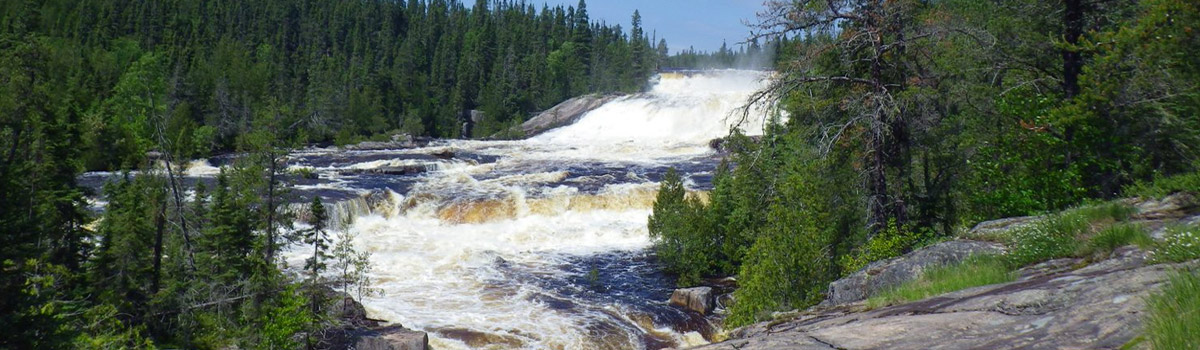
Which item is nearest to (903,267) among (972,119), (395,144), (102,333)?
(972,119)

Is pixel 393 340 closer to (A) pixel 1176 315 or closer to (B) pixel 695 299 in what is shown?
(B) pixel 695 299

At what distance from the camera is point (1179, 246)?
4.25 m

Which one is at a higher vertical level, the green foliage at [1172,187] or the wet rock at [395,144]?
the green foliage at [1172,187]

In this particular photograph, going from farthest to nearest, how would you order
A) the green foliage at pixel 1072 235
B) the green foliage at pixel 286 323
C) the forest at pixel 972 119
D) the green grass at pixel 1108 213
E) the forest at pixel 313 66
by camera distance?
the forest at pixel 313 66
the green foliage at pixel 286 323
the forest at pixel 972 119
the green grass at pixel 1108 213
the green foliage at pixel 1072 235

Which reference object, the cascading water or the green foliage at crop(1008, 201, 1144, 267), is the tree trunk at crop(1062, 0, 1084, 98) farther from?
the cascading water

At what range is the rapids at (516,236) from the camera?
16750 millimetres

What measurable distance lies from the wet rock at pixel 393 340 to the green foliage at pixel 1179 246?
12.9m

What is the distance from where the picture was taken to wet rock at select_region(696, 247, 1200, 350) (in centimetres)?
326

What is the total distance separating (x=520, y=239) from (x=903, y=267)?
20.5 metres

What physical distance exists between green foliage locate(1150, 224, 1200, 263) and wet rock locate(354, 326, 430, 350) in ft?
42.3

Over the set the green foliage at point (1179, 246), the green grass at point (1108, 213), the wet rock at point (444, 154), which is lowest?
the wet rock at point (444, 154)

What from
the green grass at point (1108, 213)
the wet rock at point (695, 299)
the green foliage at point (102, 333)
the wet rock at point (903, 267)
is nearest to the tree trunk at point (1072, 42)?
the green grass at point (1108, 213)

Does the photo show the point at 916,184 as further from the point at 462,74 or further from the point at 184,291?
the point at 462,74

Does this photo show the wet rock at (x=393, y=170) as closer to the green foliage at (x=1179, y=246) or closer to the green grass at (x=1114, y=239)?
the green grass at (x=1114, y=239)
